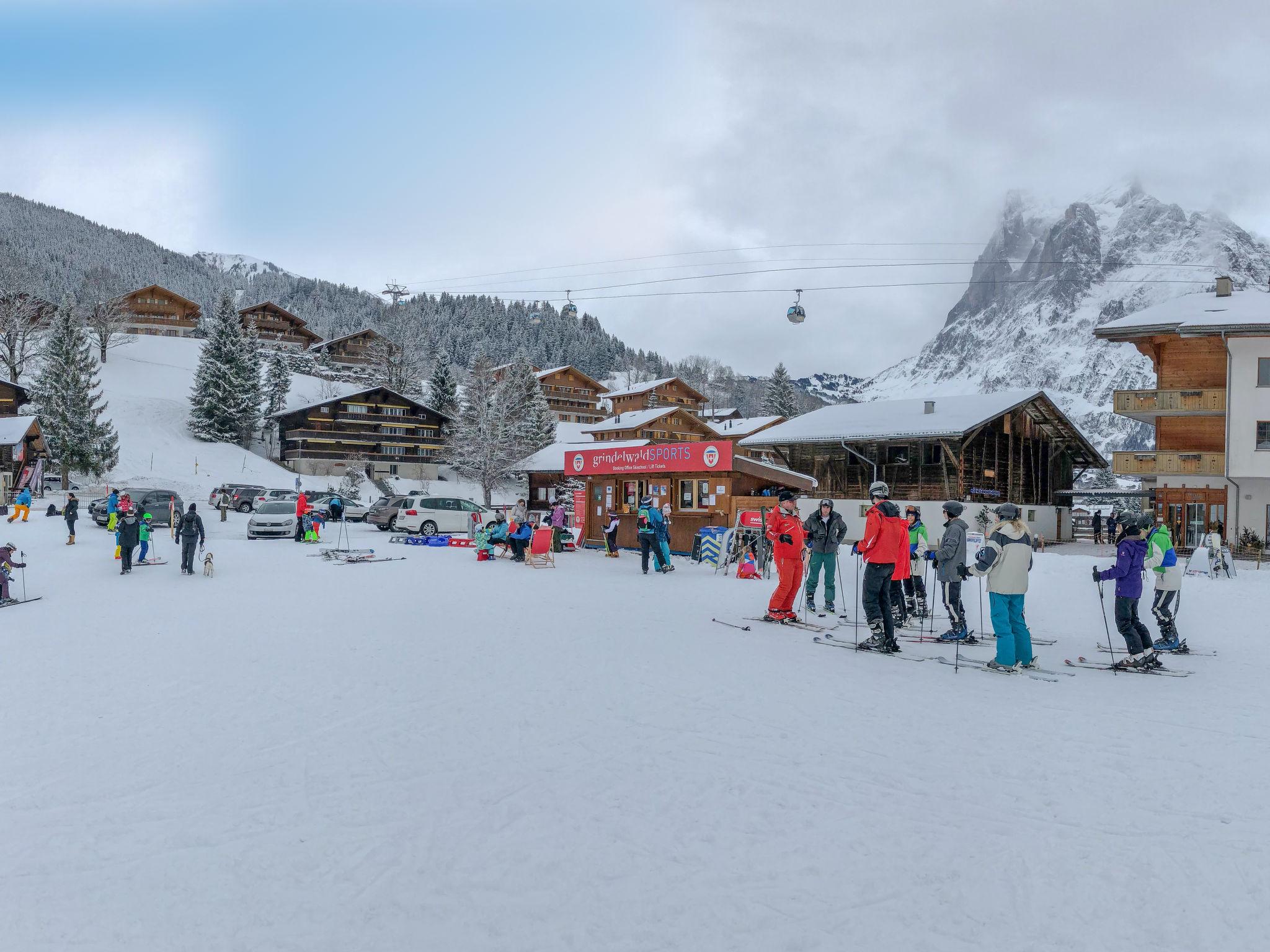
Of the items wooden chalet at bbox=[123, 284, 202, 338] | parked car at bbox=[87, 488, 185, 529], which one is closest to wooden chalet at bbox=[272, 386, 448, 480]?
parked car at bbox=[87, 488, 185, 529]

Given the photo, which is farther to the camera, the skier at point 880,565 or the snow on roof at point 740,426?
the snow on roof at point 740,426

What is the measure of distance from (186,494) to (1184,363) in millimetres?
46197

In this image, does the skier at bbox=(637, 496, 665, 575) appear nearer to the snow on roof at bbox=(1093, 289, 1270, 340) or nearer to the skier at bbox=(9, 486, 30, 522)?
the snow on roof at bbox=(1093, 289, 1270, 340)

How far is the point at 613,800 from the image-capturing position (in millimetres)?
4238

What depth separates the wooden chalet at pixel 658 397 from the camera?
7862cm

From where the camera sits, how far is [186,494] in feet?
135

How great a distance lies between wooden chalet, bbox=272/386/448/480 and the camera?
53.3m

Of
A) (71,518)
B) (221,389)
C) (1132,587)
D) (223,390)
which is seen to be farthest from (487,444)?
(1132,587)

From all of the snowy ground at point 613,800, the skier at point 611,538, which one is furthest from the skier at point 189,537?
the skier at point 611,538

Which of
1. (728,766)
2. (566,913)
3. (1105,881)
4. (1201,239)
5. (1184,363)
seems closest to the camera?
(566,913)

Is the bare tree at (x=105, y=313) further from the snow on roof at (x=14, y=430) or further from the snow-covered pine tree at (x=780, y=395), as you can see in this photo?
the snow-covered pine tree at (x=780, y=395)

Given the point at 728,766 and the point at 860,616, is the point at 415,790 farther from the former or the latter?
the point at 860,616

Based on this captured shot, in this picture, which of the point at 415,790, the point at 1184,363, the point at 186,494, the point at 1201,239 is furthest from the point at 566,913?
the point at 1201,239

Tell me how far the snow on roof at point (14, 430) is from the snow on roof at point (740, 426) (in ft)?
139
